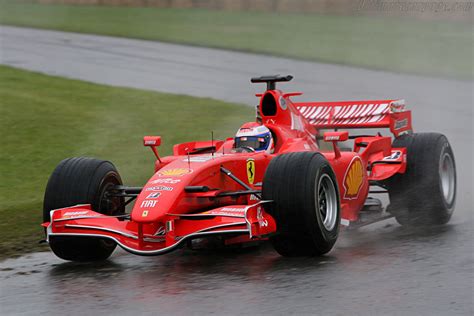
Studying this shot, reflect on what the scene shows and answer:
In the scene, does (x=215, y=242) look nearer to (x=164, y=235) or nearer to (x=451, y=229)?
(x=164, y=235)

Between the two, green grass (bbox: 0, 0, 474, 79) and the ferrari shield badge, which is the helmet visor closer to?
the ferrari shield badge

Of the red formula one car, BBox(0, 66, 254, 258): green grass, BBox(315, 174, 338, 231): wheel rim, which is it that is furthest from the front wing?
BBox(0, 66, 254, 258): green grass

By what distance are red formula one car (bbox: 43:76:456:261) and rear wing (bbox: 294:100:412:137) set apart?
35 centimetres

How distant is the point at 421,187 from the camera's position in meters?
10.0

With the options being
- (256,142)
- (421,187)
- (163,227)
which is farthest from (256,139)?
(421,187)

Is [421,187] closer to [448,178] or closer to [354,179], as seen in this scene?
[448,178]

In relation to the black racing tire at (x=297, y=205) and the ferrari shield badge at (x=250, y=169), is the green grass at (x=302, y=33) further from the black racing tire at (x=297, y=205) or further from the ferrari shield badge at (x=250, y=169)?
the black racing tire at (x=297, y=205)

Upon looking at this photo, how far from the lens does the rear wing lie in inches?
426

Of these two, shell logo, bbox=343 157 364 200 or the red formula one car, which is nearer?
the red formula one car

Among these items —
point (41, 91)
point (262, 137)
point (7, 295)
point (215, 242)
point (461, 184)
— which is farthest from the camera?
point (41, 91)

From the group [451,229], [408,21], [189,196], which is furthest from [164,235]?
[408,21]

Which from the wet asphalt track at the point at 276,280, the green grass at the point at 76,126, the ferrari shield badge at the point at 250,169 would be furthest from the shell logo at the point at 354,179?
the green grass at the point at 76,126

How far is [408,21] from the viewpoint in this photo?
29312mm

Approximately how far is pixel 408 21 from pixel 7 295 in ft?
78.5
